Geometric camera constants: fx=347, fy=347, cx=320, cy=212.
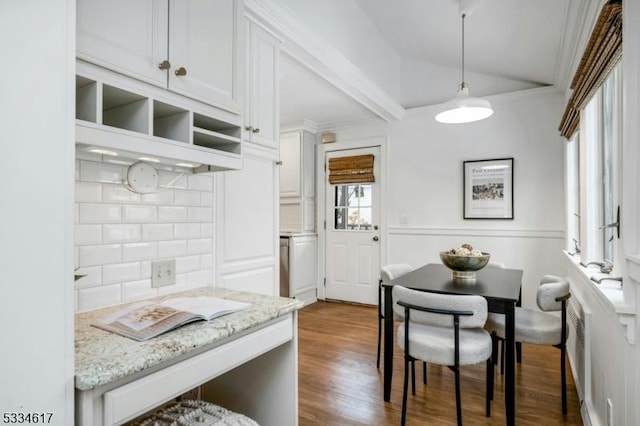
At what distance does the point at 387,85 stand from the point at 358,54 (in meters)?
0.84

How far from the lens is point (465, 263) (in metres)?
2.26

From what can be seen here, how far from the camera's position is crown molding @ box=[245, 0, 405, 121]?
201 cm

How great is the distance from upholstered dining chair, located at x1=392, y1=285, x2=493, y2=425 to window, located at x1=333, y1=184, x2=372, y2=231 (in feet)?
8.71

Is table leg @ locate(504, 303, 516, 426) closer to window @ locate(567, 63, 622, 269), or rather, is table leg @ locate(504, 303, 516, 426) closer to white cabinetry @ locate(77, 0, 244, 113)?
window @ locate(567, 63, 622, 269)

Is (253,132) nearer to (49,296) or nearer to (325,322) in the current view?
(49,296)

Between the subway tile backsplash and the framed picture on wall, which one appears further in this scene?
the framed picture on wall

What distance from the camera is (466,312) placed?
1688 millimetres

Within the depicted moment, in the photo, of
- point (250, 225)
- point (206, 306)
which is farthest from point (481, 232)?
point (206, 306)

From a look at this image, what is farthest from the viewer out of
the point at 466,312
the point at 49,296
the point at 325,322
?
the point at 325,322

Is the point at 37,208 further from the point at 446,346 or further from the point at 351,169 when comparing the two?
the point at 351,169

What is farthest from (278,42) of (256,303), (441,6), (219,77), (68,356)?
(68,356)

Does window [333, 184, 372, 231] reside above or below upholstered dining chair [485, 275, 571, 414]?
above

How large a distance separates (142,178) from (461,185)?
11.3ft

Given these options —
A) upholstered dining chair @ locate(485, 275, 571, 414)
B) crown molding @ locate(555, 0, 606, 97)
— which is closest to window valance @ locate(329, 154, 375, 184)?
crown molding @ locate(555, 0, 606, 97)
